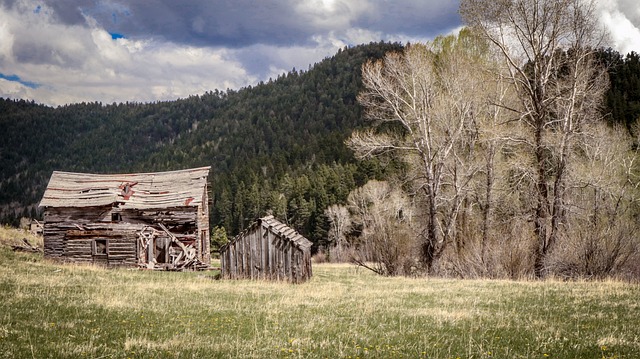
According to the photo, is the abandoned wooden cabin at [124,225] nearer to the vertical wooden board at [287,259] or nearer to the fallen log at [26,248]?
the fallen log at [26,248]

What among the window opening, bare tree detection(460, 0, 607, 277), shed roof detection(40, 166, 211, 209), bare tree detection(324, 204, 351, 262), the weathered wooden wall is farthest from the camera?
bare tree detection(324, 204, 351, 262)

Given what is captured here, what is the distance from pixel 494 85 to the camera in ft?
93.0

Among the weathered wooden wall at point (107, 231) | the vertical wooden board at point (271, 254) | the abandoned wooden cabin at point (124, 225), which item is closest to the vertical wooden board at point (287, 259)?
the vertical wooden board at point (271, 254)

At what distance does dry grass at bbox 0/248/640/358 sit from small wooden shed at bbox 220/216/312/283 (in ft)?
17.3

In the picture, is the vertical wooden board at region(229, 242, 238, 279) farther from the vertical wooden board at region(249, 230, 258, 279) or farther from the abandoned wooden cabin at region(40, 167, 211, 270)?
the abandoned wooden cabin at region(40, 167, 211, 270)

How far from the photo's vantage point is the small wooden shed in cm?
2452

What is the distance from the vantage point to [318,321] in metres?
12.3

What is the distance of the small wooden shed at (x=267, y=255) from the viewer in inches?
965

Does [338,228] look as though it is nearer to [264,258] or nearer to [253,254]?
[253,254]

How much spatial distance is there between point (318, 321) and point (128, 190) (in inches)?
1030

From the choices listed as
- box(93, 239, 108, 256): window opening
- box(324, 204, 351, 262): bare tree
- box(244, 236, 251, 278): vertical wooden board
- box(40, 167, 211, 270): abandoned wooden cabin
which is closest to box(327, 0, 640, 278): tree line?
box(244, 236, 251, 278): vertical wooden board

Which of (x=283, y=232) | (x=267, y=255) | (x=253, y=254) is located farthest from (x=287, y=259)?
(x=253, y=254)

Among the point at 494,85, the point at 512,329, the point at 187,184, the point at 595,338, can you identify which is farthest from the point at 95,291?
the point at 494,85

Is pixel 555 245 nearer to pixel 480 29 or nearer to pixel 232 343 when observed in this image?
pixel 480 29
